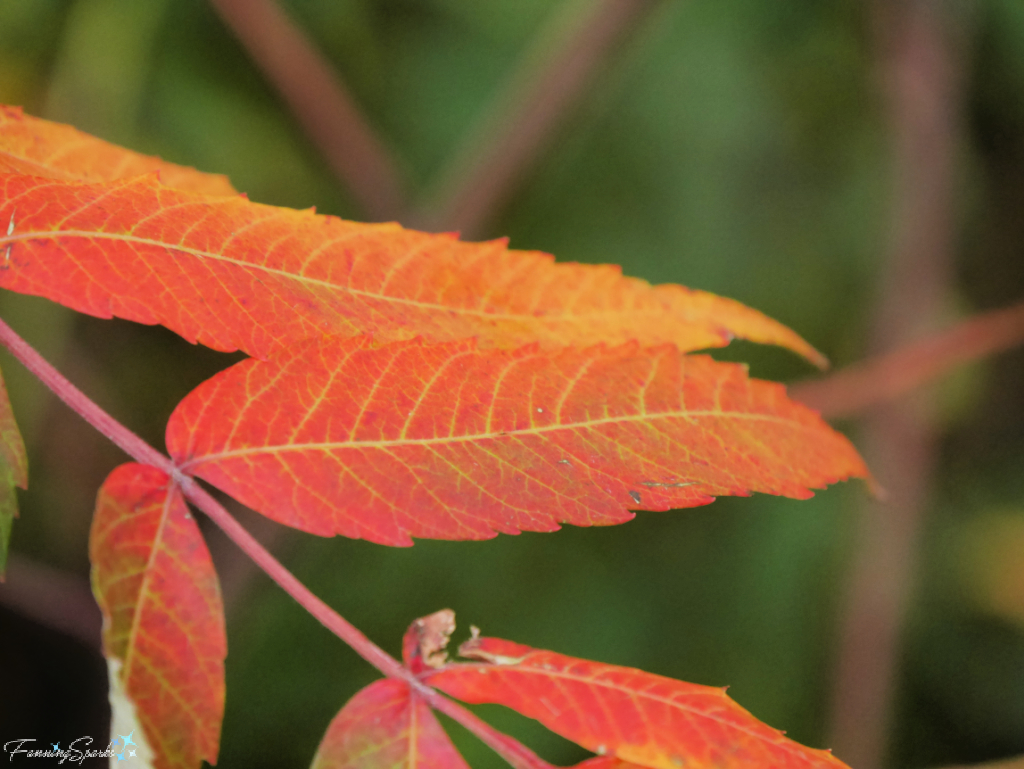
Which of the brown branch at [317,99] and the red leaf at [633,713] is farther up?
the brown branch at [317,99]

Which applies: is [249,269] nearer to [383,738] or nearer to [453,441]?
[453,441]

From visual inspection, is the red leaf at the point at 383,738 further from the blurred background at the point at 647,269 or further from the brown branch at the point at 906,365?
the brown branch at the point at 906,365

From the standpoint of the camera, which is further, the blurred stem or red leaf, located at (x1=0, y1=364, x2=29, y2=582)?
the blurred stem

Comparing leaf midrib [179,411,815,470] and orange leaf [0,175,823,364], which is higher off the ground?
orange leaf [0,175,823,364]

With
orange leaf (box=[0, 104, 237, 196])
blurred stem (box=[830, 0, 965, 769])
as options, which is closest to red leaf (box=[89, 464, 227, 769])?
orange leaf (box=[0, 104, 237, 196])

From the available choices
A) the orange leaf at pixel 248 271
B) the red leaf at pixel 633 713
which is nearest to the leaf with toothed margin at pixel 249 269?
the orange leaf at pixel 248 271

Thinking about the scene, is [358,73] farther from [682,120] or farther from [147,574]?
[147,574]

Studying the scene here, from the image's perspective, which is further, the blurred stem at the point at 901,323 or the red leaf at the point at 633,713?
the blurred stem at the point at 901,323

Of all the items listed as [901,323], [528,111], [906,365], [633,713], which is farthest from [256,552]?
[901,323]

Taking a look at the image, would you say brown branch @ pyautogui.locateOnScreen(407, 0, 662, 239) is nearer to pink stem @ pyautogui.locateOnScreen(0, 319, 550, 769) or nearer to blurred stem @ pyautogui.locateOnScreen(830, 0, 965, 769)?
blurred stem @ pyautogui.locateOnScreen(830, 0, 965, 769)
